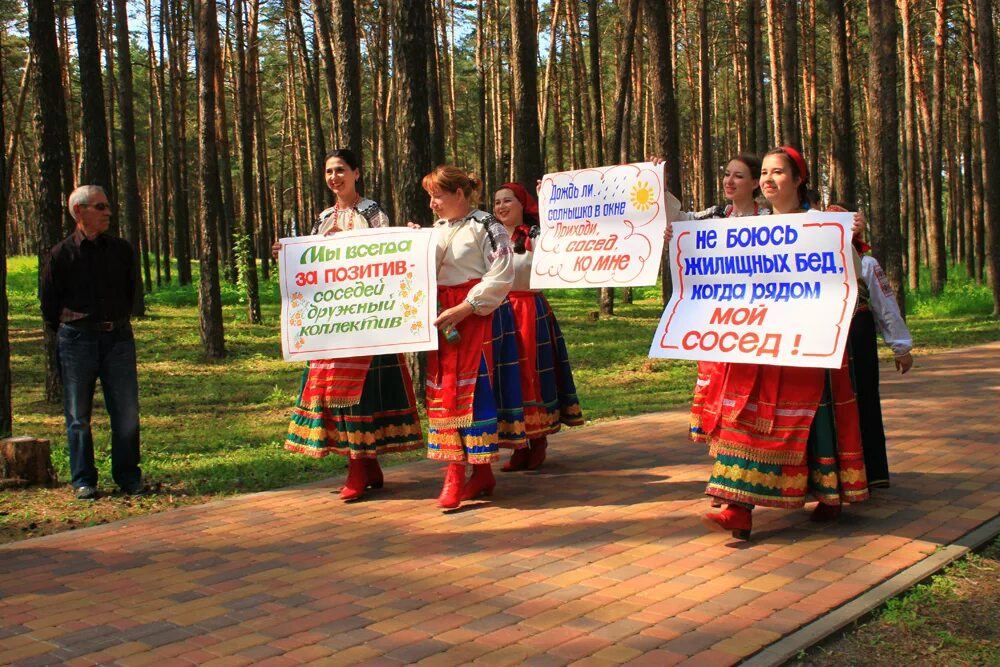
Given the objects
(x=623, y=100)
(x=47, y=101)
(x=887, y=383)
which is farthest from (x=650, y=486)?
(x=623, y=100)

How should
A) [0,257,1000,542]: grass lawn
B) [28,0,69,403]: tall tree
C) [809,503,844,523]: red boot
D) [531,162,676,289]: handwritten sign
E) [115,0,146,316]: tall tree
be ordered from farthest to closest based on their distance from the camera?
[115,0,146,316]: tall tree, [28,0,69,403]: tall tree, [0,257,1000,542]: grass lawn, [531,162,676,289]: handwritten sign, [809,503,844,523]: red boot

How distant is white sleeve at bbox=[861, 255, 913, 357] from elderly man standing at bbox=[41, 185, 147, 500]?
15.4 feet

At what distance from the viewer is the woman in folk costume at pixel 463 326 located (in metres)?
6.14

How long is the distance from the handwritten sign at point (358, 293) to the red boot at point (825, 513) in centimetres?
243

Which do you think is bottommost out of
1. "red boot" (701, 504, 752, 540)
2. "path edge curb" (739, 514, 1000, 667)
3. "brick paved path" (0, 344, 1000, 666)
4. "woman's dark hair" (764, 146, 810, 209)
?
"path edge curb" (739, 514, 1000, 667)

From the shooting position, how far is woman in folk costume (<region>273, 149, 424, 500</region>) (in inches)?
254

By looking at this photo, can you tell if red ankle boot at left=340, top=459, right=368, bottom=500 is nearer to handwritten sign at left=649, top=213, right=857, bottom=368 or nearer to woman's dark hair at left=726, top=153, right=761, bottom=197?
handwritten sign at left=649, top=213, right=857, bottom=368

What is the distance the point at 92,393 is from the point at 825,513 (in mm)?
4757

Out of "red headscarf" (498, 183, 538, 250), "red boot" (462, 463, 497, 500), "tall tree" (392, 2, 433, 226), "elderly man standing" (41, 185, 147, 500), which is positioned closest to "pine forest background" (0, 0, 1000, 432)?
"tall tree" (392, 2, 433, 226)

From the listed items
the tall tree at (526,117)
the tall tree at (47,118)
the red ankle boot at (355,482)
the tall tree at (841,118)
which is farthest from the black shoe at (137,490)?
the tall tree at (841,118)

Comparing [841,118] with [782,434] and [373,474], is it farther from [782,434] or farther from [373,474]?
[782,434]

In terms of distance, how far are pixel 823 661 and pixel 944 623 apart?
72 centimetres

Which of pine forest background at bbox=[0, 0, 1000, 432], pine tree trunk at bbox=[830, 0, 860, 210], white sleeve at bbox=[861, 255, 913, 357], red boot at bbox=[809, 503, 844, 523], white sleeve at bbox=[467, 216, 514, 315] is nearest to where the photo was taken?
white sleeve at bbox=[861, 255, 913, 357]

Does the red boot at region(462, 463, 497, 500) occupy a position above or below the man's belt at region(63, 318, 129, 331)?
below
